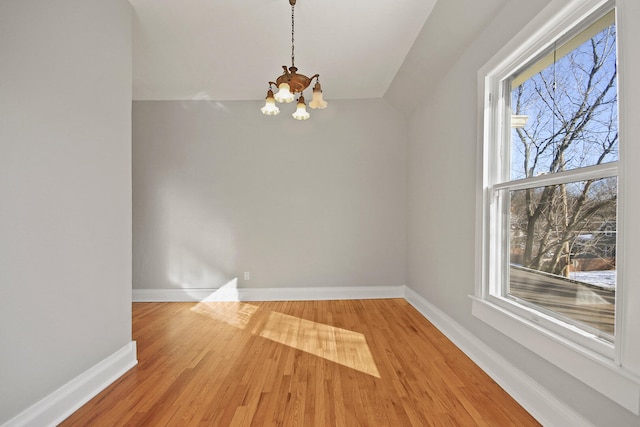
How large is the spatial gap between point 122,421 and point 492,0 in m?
3.32

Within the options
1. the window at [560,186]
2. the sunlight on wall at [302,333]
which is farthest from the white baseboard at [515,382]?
the sunlight on wall at [302,333]

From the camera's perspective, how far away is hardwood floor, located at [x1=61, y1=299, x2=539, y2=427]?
1.65 metres

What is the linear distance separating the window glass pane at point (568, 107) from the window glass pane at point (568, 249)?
0.50ft

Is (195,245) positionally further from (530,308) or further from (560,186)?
(560,186)

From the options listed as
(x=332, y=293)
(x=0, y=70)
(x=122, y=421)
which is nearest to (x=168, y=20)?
(x=0, y=70)

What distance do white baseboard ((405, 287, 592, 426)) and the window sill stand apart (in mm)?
198

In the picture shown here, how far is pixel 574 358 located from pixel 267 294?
329 centimetres

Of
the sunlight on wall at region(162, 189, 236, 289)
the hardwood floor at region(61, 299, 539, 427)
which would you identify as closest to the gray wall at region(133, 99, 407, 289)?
the sunlight on wall at region(162, 189, 236, 289)

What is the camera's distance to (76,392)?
1734 mm

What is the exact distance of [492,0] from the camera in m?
1.96

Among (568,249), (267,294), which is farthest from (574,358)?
(267,294)

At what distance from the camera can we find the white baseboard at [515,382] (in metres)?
1.49

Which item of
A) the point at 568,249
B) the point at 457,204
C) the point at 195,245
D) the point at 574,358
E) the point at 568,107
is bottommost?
the point at 574,358

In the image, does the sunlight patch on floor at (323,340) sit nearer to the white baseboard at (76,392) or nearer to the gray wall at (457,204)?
the gray wall at (457,204)
